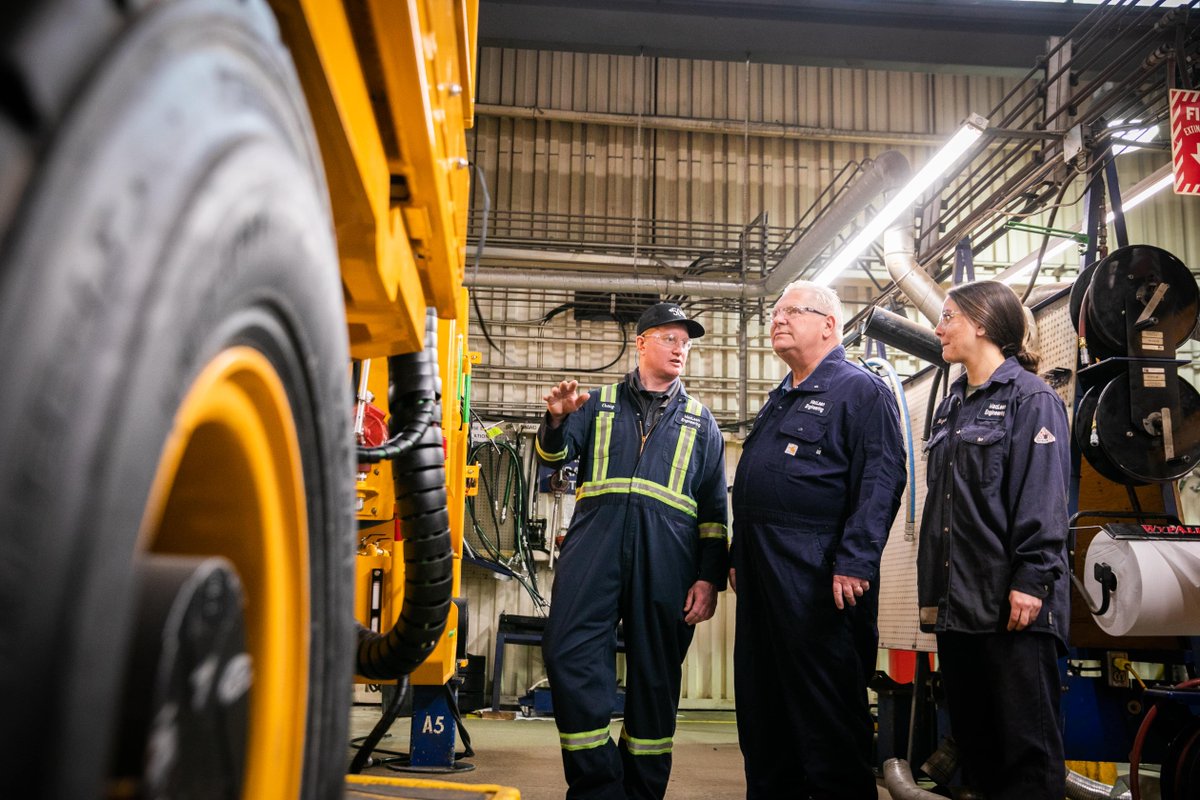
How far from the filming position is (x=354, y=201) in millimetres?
1080

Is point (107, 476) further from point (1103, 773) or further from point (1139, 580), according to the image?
point (1103, 773)

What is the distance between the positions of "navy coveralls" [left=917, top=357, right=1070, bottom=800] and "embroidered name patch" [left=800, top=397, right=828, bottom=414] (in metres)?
0.45

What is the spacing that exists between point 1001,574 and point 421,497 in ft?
6.08

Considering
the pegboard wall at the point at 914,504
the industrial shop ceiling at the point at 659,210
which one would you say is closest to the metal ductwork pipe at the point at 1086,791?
the pegboard wall at the point at 914,504

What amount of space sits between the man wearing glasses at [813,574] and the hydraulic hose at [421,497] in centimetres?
130

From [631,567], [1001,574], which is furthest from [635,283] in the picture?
[1001,574]

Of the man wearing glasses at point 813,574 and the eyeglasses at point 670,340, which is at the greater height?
the eyeglasses at point 670,340

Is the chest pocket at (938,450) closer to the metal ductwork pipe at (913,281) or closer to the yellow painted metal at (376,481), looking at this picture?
the yellow painted metal at (376,481)

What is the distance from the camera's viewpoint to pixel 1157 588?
3.19 metres

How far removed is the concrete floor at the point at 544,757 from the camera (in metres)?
4.52

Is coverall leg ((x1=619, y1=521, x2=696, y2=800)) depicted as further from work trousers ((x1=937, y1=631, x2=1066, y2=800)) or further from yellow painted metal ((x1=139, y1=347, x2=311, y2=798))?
yellow painted metal ((x1=139, y1=347, x2=311, y2=798))

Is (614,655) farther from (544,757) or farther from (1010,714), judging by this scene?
(544,757)

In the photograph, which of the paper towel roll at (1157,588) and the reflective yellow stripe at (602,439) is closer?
the paper towel roll at (1157,588)

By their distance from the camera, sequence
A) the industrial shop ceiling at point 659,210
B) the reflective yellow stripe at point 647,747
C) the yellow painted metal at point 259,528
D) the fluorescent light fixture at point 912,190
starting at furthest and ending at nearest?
the industrial shop ceiling at point 659,210
the fluorescent light fixture at point 912,190
the reflective yellow stripe at point 647,747
the yellow painted metal at point 259,528
